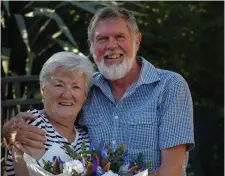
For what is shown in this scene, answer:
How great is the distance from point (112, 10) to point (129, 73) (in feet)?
1.17

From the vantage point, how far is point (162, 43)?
595cm

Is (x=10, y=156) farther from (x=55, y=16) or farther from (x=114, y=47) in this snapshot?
(x=55, y=16)

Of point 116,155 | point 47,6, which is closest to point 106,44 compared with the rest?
point 116,155

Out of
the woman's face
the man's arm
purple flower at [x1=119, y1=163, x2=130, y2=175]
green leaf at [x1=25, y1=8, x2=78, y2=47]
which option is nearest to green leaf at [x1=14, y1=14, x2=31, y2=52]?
green leaf at [x1=25, y1=8, x2=78, y2=47]

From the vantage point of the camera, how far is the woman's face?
3.23 meters

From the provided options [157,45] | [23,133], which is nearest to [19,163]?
[23,133]

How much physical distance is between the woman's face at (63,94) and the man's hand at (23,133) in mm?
125

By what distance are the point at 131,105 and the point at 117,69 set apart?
207 mm

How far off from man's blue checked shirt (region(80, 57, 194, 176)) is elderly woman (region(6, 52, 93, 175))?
15 centimetres

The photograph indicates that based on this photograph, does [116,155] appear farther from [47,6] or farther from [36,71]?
[47,6]

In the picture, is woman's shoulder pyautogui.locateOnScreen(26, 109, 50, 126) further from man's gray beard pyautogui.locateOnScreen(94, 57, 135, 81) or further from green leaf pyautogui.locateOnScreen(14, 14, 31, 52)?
green leaf pyautogui.locateOnScreen(14, 14, 31, 52)

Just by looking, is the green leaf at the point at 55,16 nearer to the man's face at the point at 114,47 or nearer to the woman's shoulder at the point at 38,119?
the man's face at the point at 114,47

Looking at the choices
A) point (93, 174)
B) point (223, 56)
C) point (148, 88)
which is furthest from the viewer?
point (223, 56)

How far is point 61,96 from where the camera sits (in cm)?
322
